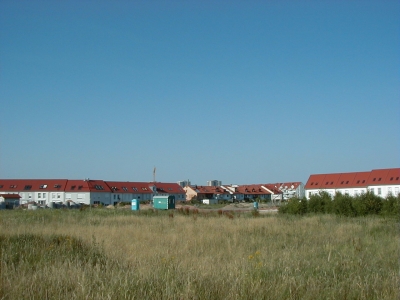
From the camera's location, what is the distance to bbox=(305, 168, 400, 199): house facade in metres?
82.9

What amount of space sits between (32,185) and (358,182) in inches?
2789

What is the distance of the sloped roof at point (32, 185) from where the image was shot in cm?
9381

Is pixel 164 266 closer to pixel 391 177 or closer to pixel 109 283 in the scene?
pixel 109 283

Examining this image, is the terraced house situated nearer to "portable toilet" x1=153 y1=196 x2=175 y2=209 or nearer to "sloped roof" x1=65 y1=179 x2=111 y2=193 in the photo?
"sloped roof" x1=65 y1=179 x2=111 y2=193

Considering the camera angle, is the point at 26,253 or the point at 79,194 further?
the point at 79,194

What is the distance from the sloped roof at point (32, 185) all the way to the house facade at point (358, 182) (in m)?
54.2

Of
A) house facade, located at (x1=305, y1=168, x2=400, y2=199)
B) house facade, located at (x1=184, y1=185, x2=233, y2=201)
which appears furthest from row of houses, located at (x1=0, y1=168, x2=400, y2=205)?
house facade, located at (x1=184, y1=185, x2=233, y2=201)

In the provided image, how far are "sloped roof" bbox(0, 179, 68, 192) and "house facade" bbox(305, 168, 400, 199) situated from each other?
178 feet

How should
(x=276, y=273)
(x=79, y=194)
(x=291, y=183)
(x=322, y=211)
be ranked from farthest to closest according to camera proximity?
1. (x=291, y=183)
2. (x=79, y=194)
3. (x=322, y=211)
4. (x=276, y=273)

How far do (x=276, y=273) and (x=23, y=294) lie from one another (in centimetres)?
407

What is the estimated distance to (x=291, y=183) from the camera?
408 feet

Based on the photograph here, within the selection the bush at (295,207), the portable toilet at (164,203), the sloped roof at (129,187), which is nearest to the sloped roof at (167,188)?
the sloped roof at (129,187)

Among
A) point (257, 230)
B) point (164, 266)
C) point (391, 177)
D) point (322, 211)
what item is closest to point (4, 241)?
point (164, 266)

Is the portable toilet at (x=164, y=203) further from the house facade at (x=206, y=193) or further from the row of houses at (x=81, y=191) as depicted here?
the house facade at (x=206, y=193)
